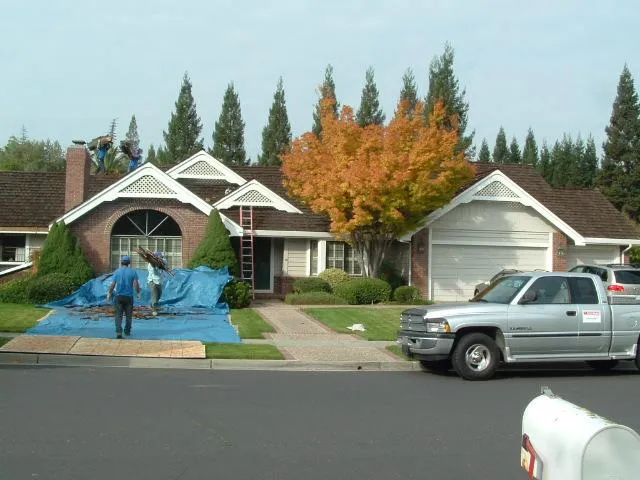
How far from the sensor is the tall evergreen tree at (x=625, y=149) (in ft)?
203

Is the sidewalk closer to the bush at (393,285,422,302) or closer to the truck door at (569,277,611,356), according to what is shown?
the truck door at (569,277,611,356)

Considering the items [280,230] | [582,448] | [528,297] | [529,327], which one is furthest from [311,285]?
[582,448]

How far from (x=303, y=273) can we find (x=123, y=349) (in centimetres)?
1343

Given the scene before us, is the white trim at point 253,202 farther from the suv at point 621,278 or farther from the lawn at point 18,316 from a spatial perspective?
the suv at point 621,278

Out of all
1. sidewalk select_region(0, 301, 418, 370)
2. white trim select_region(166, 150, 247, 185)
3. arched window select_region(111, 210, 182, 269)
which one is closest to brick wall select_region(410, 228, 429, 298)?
white trim select_region(166, 150, 247, 185)

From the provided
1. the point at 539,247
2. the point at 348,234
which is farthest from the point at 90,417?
the point at 539,247

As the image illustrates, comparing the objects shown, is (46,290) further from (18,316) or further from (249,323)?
(249,323)

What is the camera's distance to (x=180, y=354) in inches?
551

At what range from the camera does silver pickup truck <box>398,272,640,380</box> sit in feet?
41.4

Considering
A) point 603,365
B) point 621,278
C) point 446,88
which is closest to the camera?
point 603,365

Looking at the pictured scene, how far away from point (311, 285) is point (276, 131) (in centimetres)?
3609

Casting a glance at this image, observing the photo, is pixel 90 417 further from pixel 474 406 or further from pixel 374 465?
pixel 474 406

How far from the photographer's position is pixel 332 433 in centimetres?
811

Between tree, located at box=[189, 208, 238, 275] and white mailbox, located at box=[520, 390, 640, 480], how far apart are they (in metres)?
20.7
